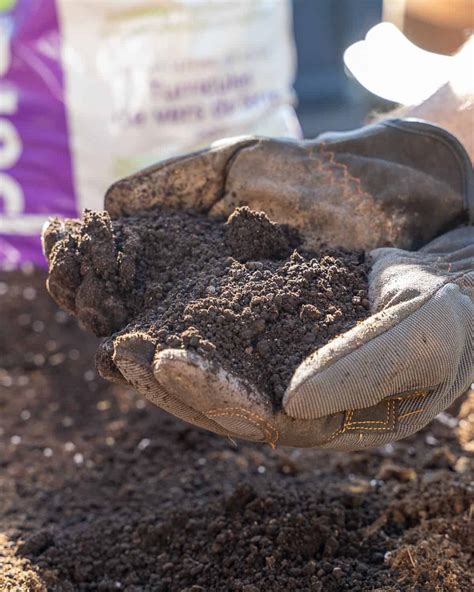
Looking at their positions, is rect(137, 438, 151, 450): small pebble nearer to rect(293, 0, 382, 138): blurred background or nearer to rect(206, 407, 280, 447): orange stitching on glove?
rect(206, 407, 280, 447): orange stitching on glove

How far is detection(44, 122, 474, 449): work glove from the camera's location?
1.21m

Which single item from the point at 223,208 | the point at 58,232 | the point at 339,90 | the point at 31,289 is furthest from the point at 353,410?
the point at 339,90

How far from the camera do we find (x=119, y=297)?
146 centimetres

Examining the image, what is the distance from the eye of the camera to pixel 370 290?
1407mm

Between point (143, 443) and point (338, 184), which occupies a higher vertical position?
point (338, 184)

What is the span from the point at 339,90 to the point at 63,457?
13.0 feet

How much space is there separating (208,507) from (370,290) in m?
0.73

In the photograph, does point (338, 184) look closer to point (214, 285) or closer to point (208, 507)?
point (214, 285)

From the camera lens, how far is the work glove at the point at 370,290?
3.99ft

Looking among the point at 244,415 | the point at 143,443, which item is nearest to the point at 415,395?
the point at 244,415

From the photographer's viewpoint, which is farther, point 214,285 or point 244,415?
point 214,285

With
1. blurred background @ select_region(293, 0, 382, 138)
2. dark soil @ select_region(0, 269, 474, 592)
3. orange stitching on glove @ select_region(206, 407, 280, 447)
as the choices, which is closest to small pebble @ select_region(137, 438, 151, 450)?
dark soil @ select_region(0, 269, 474, 592)

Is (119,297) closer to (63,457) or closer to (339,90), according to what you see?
(63,457)

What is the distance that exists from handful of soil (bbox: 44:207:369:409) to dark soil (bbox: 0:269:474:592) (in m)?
0.52
